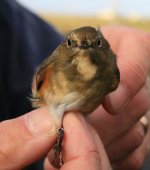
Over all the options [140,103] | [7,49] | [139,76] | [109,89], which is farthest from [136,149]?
[7,49]

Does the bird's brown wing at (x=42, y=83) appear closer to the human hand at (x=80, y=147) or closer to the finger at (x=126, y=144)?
the human hand at (x=80, y=147)

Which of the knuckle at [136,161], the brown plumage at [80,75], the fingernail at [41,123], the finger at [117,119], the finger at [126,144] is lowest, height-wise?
the knuckle at [136,161]

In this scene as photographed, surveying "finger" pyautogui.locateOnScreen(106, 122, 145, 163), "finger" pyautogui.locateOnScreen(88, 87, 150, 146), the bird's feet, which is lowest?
"finger" pyautogui.locateOnScreen(106, 122, 145, 163)

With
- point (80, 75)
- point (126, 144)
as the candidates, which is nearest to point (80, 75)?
point (80, 75)

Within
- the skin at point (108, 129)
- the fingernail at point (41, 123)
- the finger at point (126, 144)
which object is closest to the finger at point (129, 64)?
the skin at point (108, 129)

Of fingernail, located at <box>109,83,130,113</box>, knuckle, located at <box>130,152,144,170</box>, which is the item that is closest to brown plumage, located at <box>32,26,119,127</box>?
fingernail, located at <box>109,83,130,113</box>

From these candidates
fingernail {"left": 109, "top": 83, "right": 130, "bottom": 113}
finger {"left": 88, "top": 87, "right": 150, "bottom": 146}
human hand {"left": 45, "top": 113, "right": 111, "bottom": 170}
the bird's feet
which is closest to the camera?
human hand {"left": 45, "top": 113, "right": 111, "bottom": 170}

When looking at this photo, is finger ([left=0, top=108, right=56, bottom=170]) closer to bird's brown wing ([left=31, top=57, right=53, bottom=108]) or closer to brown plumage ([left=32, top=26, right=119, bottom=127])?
brown plumage ([left=32, top=26, right=119, bottom=127])
